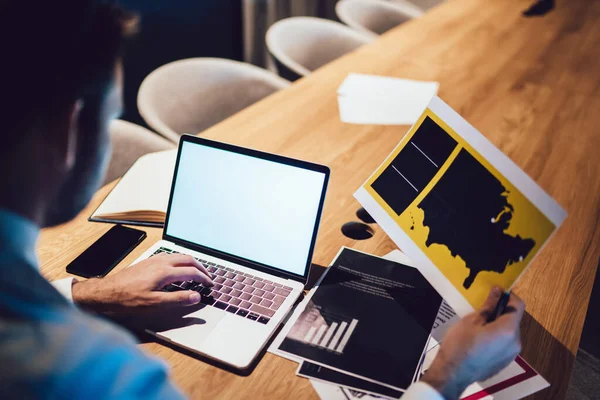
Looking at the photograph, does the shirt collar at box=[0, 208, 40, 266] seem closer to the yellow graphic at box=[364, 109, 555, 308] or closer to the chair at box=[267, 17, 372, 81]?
the yellow graphic at box=[364, 109, 555, 308]

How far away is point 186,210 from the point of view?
40.6 inches

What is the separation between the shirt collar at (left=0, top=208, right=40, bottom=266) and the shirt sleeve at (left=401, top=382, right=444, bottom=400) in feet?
1.79

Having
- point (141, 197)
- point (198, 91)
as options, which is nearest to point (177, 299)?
point (141, 197)

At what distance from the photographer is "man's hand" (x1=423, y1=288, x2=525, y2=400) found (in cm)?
73

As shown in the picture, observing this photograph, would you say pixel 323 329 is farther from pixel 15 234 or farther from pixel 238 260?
pixel 15 234

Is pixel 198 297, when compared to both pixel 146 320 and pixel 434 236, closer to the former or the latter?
pixel 146 320

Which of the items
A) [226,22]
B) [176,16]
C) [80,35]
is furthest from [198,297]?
[226,22]

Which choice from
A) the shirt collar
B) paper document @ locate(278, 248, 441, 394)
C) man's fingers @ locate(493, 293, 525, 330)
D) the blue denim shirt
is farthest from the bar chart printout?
the shirt collar

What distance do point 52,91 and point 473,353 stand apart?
26.4 inches

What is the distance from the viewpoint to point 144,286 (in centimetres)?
88

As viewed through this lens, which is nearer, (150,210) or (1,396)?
(1,396)

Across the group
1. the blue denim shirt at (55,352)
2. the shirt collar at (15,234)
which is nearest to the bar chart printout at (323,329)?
the blue denim shirt at (55,352)

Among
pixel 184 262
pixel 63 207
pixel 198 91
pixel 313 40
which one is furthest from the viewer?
pixel 313 40

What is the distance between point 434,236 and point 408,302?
144 millimetres
